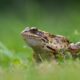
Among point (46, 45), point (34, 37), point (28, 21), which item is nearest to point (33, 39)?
point (34, 37)

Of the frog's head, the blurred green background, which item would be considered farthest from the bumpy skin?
the blurred green background

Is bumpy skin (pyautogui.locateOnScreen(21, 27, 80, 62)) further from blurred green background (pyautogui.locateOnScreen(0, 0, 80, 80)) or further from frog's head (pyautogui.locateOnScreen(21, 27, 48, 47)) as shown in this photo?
blurred green background (pyautogui.locateOnScreen(0, 0, 80, 80))

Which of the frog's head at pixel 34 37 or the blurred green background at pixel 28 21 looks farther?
the blurred green background at pixel 28 21

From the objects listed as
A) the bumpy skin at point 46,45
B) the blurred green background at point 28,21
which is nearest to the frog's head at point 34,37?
the bumpy skin at point 46,45

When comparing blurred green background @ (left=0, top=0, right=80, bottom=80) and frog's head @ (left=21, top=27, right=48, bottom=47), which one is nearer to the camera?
frog's head @ (left=21, top=27, right=48, bottom=47)

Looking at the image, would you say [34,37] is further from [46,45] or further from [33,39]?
[46,45]

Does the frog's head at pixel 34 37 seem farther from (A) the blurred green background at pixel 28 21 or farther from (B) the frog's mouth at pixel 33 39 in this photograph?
(A) the blurred green background at pixel 28 21
